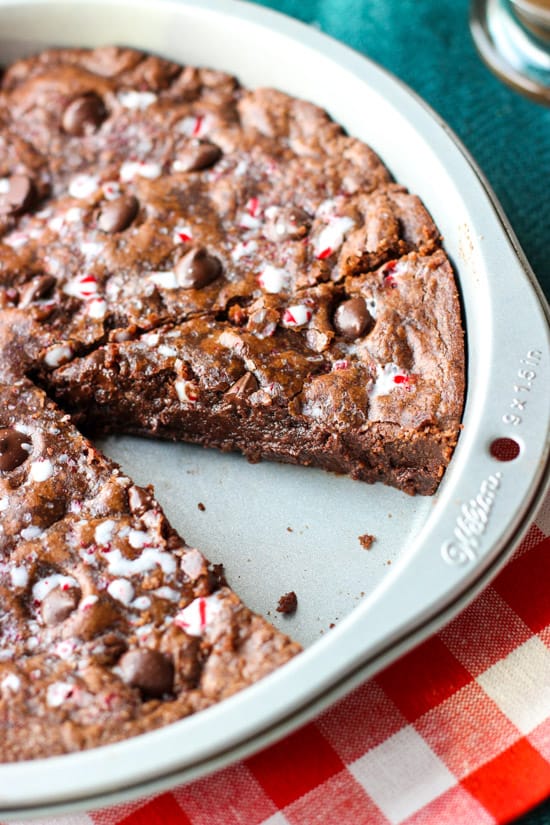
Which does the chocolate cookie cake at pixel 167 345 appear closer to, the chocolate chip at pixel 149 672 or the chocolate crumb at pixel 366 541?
the chocolate chip at pixel 149 672

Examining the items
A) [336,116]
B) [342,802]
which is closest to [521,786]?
[342,802]

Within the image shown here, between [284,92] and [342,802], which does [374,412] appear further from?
[284,92]

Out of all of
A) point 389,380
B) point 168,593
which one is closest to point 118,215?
point 389,380

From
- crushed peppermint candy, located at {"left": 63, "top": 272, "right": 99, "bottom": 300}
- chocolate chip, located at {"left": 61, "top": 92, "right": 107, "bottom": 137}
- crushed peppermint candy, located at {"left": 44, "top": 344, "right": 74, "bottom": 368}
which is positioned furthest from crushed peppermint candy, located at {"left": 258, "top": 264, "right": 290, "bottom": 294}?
chocolate chip, located at {"left": 61, "top": 92, "right": 107, "bottom": 137}

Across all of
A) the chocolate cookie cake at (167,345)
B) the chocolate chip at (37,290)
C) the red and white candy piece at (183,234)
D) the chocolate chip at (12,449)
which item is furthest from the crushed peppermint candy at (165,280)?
the chocolate chip at (12,449)

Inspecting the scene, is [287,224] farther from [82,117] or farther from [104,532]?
[104,532]
